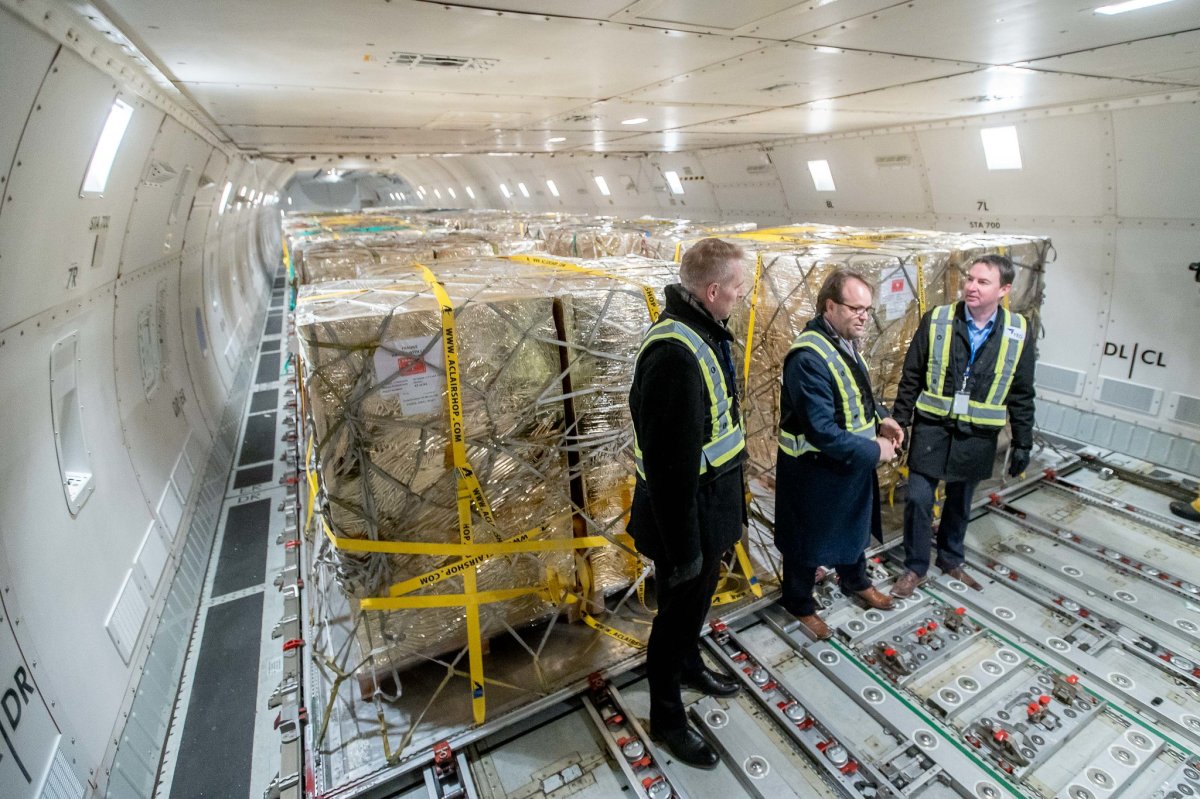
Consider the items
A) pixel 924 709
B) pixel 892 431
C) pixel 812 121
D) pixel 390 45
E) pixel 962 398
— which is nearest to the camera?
pixel 924 709

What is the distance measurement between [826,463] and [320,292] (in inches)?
117

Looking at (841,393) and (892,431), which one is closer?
(841,393)

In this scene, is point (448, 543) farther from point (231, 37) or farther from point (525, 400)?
point (231, 37)

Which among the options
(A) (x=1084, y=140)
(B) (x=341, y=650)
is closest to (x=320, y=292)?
(B) (x=341, y=650)

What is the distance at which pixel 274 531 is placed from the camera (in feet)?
17.9

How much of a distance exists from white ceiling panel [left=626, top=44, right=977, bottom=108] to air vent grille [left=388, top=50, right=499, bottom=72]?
1573mm

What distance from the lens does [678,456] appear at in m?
2.37

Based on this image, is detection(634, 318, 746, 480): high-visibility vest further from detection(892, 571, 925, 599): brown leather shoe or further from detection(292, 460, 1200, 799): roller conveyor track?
detection(892, 571, 925, 599): brown leather shoe

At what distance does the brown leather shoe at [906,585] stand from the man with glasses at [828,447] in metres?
0.54

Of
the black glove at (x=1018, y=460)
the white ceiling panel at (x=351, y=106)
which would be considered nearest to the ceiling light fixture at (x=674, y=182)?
A: the white ceiling panel at (x=351, y=106)

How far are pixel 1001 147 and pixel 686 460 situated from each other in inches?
272

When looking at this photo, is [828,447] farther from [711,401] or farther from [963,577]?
[963,577]

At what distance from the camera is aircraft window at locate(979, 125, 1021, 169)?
6.61 metres

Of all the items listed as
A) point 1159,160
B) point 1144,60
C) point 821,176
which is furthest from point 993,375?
point 821,176
